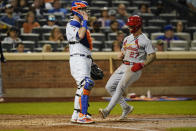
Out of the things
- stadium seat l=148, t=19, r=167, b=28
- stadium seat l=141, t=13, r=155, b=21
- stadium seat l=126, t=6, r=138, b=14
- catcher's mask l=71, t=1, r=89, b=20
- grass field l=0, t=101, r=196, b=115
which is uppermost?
catcher's mask l=71, t=1, r=89, b=20

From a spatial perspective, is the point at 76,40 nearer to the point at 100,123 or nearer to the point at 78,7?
the point at 78,7

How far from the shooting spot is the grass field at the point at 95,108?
10992 mm

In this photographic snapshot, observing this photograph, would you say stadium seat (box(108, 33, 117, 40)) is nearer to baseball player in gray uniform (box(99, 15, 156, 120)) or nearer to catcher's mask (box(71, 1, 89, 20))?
baseball player in gray uniform (box(99, 15, 156, 120))

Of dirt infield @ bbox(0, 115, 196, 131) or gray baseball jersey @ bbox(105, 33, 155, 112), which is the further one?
gray baseball jersey @ bbox(105, 33, 155, 112)

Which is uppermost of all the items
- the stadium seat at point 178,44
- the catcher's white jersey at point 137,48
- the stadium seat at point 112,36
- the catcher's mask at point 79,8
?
the catcher's mask at point 79,8

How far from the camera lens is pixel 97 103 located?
13164 mm

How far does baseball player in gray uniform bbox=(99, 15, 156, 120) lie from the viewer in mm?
8680

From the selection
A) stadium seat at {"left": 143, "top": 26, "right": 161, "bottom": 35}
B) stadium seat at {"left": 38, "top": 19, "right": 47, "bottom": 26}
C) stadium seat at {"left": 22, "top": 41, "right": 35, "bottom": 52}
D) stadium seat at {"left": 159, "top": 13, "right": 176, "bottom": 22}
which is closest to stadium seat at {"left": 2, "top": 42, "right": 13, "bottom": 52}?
stadium seat at {"left": 22, "top": 41, "right": 35, "bottom": 52}

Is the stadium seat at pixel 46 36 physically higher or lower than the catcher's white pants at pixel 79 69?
lower

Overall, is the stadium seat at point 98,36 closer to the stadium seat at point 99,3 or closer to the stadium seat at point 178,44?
the stadium seat at point 178,44

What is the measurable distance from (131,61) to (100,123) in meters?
1.21

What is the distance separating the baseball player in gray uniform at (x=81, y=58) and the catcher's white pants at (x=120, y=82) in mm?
473

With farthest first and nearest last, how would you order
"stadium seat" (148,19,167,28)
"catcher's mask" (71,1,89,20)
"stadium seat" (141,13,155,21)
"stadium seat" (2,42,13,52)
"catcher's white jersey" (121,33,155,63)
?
"stadium seat" (141,13,155,21) → "stadium seat" (148,19,167,28) → "stadium seat" (2,42,13,52) → "catcher's white jersey" (121,33,155,63) → "catcher's mask" (71,1,89,20)

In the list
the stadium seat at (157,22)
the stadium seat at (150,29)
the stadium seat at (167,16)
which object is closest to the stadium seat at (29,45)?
the stadium seat at (150,29)
